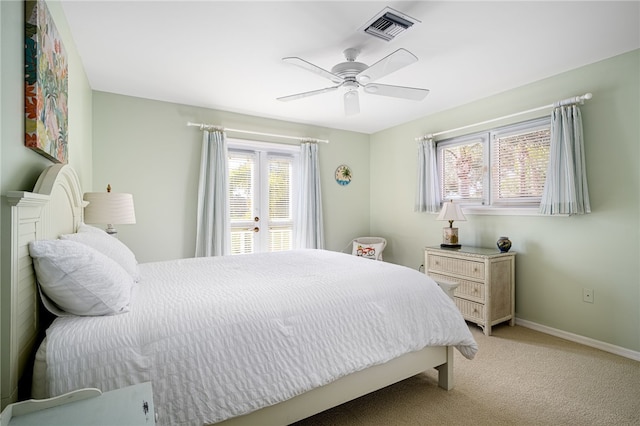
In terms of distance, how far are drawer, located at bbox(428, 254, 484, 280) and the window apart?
2.52ft

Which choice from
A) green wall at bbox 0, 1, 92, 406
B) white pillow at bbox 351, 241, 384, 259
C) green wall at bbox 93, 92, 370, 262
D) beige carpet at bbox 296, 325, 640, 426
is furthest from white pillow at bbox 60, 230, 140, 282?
white pillow at bbox 351, 241, 384, 259

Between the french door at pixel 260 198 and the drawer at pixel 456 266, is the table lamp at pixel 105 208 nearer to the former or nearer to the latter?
the french door at pixel 260 198

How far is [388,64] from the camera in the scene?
2186 mm

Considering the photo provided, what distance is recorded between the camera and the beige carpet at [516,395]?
5.96 feet


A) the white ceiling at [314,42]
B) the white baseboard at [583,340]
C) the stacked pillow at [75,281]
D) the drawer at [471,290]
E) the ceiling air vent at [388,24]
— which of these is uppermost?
the white ceiling at [314,42]

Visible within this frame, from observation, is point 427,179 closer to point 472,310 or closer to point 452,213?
point 452,213

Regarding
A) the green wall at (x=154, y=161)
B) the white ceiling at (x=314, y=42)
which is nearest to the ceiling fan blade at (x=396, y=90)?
the white ceiling at (x=314, y=42)

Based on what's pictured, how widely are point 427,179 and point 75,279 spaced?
3.74 metres

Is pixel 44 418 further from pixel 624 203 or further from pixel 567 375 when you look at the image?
pixel 624 203

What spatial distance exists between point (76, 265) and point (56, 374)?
385 millimetres

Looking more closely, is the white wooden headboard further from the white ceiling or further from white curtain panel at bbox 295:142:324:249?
white curtain panel at bbox 295:142:324:249

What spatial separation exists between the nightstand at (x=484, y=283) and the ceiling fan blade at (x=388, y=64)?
6.40 feet

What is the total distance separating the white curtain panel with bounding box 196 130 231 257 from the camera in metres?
3.70

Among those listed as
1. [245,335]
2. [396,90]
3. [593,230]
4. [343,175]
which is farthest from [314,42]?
[593,230]
